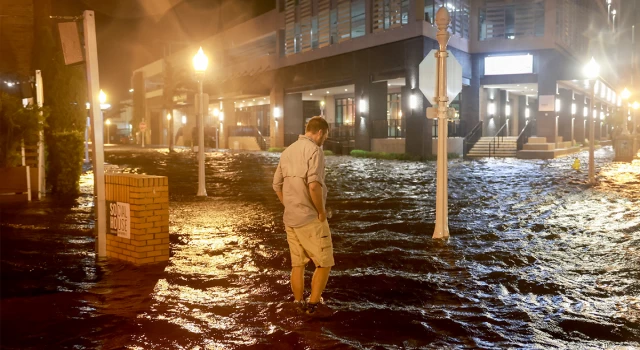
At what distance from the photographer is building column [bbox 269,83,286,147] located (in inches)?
1986

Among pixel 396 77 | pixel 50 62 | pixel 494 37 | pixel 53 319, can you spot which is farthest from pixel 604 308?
pixel 494 37

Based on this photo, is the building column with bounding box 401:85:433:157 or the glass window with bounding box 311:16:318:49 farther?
the glass window with bounding box 311:16:318:49

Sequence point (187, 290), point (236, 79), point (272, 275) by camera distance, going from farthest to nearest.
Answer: point (236, 79), point (272, 275), point (187, 290)

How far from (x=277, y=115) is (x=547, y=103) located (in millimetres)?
21749

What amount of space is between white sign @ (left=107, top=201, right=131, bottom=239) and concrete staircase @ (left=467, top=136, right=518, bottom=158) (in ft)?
109

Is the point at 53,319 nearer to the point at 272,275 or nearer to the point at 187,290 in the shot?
the point at 187,290

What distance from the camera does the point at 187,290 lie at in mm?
6387

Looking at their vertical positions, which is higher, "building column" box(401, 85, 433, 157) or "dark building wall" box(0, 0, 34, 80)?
"dark building wall" box(0, 0, 34, 80)

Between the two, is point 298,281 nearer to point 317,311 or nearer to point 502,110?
point 317,311

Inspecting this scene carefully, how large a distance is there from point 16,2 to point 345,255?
37.0 ft

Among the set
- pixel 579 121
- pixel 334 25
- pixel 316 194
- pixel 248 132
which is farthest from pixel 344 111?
pixel 316 194

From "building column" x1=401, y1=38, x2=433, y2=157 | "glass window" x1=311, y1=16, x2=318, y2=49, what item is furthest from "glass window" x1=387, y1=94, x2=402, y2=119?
"building column" x1=401, y1=38, x2=433, y2=157

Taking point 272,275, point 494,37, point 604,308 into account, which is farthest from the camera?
point 494,37

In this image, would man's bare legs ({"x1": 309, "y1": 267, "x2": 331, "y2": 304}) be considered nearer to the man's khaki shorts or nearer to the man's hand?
the man's khaki shorts
